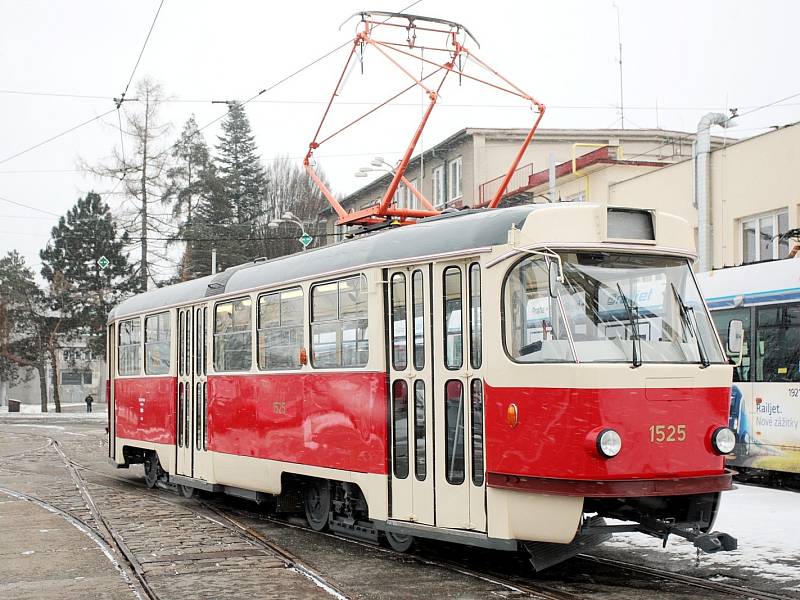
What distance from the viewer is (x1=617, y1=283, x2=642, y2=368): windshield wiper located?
7.93 m

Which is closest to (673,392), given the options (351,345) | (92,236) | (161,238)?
(351,345)

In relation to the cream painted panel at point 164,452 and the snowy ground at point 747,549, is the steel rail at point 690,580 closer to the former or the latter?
the snowy ground at point 747,549

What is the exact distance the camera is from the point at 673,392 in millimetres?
7996

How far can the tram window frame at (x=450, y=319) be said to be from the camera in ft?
28.6

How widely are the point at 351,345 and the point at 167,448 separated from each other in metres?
5.78

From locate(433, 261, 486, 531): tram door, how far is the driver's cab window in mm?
344

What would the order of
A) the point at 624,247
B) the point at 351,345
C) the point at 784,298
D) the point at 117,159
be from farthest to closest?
the point at 117,159, the point at 784,298, the point at 351,345, the point at 624,247

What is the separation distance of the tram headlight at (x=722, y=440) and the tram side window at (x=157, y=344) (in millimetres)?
8837

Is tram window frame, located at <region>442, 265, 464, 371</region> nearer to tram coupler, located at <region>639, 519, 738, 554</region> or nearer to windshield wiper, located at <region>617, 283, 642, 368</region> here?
windshield wiper, located at <region>617, 283, 642, 368</region>

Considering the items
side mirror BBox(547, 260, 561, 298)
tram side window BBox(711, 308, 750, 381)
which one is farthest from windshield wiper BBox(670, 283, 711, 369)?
tram side window BBox(711, 308, 750, 381)

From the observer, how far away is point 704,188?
23203mm

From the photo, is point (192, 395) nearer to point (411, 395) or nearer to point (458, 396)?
point (411, 395)

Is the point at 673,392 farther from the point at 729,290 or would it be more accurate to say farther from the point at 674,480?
the point at 729,290

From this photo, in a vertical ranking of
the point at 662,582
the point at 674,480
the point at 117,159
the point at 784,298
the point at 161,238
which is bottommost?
the point at 662,582
